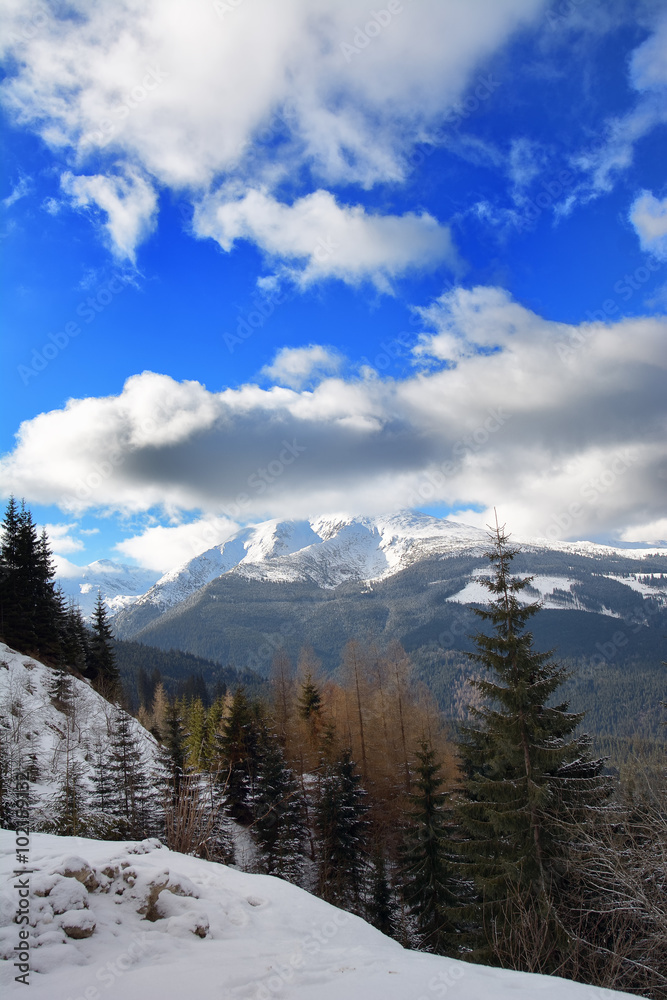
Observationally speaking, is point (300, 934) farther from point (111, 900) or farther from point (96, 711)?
point (96, 711)

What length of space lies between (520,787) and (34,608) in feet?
131

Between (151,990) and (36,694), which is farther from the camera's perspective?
(36,694)

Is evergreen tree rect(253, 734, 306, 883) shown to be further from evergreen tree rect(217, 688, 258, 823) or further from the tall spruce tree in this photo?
the tall spruce tree

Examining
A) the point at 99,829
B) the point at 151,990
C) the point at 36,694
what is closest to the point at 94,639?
the point at 36,694

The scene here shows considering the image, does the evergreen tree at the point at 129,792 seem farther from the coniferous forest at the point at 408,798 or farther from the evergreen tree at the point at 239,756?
the evergreen tree at the point at 239,756

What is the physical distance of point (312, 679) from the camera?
43.3 m

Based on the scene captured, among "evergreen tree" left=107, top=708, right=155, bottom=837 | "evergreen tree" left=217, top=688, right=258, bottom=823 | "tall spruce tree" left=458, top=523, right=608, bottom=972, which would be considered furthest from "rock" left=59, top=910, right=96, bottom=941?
"evergreen tree" left=217, top=688, right=258, bottom=823

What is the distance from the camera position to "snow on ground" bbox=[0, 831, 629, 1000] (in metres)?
5.29

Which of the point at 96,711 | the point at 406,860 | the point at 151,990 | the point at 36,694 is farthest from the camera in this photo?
the point at 96,711

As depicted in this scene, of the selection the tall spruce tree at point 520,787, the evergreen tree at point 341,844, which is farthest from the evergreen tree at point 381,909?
the tall spruce tree at point 520,787

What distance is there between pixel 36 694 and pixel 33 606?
12.5 meters

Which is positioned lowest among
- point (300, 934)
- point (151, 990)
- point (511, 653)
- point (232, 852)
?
point (232, 852)

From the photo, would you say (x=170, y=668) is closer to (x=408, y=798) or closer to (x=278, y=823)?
(x=278, y=823)

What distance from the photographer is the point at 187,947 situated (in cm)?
630
